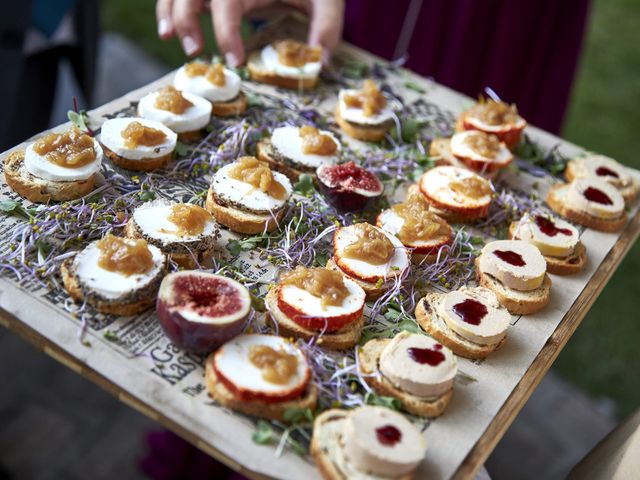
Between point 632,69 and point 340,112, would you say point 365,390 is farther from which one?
point 632,69

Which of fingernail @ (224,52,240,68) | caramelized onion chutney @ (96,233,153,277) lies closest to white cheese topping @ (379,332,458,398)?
caramelized onion chutney @ (96,233,153,277)

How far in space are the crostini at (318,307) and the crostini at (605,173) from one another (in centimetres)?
161

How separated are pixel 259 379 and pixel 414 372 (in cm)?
50

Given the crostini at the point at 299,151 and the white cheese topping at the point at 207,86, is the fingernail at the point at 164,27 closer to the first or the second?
the white cheese topping at the point at 207,86

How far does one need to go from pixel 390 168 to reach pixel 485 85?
1374 mm

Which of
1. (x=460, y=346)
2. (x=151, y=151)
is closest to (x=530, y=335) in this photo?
(x=460, y=346)

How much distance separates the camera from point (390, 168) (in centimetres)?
365

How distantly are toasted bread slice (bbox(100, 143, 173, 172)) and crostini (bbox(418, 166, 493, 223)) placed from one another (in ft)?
3.81

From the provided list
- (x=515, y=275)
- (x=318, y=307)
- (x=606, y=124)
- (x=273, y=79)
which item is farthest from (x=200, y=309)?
(x=606, y=124)

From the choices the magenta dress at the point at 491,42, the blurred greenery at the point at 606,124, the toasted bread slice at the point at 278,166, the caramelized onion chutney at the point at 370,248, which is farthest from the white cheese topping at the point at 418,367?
the blurred greenery at the point at 606,124

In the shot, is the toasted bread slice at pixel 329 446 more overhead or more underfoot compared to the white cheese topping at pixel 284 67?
more underfoot

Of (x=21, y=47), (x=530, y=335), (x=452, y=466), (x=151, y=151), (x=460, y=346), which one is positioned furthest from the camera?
(x=21, y=47)

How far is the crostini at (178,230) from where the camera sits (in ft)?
9.14

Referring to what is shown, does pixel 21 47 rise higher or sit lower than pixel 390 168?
lower
